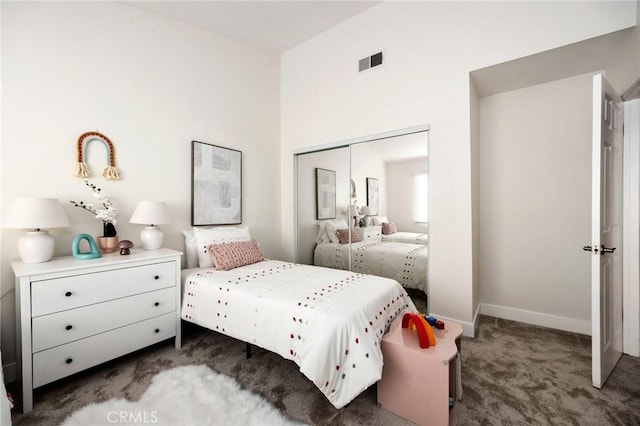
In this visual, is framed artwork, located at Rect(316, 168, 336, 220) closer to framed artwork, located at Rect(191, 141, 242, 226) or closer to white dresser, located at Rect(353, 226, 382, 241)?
white dresser, located at Rect(353, 226, 382, 241)

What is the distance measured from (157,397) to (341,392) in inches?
46.0

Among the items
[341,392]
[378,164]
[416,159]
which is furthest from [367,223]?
[341,392]

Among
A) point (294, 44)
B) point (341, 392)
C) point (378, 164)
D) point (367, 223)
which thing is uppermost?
point (294, 44)

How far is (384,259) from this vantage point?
2994mm

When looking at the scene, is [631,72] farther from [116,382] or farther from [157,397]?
[116,382]

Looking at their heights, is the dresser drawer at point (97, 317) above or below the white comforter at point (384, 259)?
below

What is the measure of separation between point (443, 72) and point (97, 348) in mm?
3599

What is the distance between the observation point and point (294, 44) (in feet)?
11.9

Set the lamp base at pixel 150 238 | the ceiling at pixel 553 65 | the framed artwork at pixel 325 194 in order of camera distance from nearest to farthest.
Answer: the ceiling at pixel 553 65, the lamp base at pixel 150 238, the framed artwork at pixel 325 194

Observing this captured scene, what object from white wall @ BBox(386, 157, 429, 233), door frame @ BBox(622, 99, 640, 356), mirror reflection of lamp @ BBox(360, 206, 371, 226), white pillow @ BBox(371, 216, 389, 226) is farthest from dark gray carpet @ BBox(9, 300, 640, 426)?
mirror reflection of lamp @ BBox(360, 206, 371, 226)

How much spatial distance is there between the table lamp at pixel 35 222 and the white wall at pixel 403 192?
9.16 feet

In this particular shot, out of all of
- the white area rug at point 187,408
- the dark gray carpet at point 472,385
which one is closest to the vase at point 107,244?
the dark gray carpet at point 472,385

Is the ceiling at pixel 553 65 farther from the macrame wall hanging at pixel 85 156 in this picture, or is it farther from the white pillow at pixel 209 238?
the macrame wall hanging at pixel 85 156

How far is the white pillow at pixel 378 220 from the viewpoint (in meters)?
3.07
